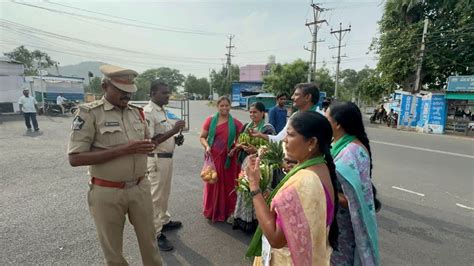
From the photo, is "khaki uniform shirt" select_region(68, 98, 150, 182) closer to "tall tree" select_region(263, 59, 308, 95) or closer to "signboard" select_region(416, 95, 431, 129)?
"signboard" select_region(416, 95, 431, 129)

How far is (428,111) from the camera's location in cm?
1625

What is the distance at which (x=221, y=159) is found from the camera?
3.62 m

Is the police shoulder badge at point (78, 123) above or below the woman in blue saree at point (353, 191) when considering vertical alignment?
above

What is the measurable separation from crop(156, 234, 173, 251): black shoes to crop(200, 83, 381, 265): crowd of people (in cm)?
138

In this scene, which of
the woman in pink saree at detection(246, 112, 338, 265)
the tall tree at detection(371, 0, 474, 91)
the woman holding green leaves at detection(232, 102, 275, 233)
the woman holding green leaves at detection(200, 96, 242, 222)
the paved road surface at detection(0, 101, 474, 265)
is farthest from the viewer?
the tall tree at detection(371, 0, 474, 91)

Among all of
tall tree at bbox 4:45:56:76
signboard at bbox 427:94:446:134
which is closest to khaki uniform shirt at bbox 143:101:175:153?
signboard at bbox 427:94:446:134

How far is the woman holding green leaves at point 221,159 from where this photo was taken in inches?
141

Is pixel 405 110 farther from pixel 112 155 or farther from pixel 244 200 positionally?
pixel 112 155

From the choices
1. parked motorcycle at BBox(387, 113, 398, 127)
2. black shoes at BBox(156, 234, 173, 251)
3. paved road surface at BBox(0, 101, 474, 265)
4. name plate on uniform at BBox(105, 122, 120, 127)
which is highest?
name plate on uniform at BBox(105, 122, 120, 127)

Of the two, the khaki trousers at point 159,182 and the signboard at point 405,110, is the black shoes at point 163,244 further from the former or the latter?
the signboard at point 405,110

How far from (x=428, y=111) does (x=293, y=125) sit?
61.2 feet

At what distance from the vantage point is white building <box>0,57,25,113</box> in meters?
15.8

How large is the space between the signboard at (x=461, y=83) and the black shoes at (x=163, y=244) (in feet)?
60.9

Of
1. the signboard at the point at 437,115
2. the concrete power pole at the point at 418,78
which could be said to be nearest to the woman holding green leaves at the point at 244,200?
the signboard at the point at 437,115
